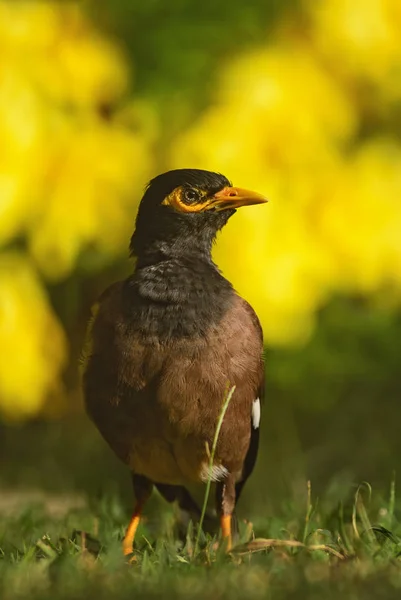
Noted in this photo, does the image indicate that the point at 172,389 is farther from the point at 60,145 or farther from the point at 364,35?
the point at 364,35

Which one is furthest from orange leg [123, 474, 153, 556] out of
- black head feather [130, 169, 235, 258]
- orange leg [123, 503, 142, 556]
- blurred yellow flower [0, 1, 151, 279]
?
blurred yellow flower [0, 1, 151, 279]

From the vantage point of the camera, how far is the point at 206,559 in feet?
11.7

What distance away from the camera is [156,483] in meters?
4.41

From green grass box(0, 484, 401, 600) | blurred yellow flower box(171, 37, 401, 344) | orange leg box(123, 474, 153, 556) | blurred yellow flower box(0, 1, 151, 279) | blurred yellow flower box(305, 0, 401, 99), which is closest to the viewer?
green grass box(0, 484, 401, 600)

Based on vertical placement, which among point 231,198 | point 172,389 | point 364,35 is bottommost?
point 172,389

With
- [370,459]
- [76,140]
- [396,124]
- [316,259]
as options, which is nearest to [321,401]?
[370,459]

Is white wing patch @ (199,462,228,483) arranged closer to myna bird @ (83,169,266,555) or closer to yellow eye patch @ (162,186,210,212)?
myna bird @ (83,169,266,555)

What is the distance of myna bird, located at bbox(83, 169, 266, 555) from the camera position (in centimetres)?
380

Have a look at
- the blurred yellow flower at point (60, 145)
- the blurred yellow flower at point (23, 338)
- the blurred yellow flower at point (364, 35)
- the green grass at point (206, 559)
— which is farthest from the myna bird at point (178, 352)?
the blurred yellow flower at point (364, 35)

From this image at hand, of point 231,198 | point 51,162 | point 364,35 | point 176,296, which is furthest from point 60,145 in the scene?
point 176,296

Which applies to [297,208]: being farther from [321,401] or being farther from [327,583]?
[327,583]

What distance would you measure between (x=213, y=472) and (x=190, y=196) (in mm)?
913

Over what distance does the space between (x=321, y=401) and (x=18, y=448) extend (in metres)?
1.61

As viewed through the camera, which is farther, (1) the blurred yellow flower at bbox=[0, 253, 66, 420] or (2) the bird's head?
(1) the blurred yellow flower at bbox=[0, 253, 66, 420]
